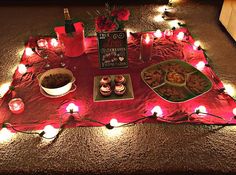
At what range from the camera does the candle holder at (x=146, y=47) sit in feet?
5.98

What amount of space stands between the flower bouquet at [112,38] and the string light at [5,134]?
0.78 metres

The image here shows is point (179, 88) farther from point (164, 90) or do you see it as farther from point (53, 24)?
point (53, 24)

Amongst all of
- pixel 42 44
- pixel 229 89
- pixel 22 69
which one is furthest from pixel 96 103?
pixel 229 89

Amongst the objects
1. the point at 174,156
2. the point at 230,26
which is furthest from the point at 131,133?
the point at 230,26

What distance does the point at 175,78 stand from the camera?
1701 millimetres

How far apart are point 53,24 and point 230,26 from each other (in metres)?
1.78

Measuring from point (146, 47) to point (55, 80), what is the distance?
0.73 metres

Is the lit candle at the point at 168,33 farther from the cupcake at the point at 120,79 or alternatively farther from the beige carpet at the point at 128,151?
the beige carpet at the point at 128,151

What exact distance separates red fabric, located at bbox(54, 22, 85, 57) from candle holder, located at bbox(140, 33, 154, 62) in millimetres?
470

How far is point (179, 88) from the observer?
1.67 meters

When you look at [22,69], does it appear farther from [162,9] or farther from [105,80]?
[162,9]

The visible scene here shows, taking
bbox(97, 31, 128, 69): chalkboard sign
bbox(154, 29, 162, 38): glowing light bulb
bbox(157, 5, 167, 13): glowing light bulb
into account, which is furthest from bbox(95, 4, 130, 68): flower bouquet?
bbox(157, 5, 167, 13): glowing light bulb

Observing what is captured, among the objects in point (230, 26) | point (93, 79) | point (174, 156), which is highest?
point (230, 26)

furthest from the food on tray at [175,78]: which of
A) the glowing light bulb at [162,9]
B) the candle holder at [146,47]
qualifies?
the glowing light bulb at [162,9]
